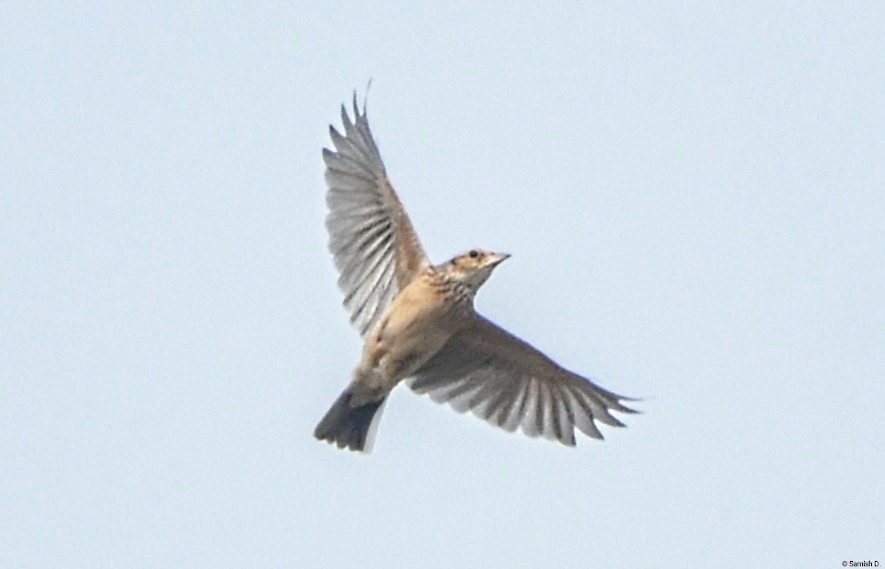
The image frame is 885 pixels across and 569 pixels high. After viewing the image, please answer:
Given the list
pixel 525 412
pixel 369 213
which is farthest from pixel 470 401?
pixel 369 213

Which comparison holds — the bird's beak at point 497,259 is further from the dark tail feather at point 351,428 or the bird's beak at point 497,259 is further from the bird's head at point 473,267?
the dark tail feather at point 351,428

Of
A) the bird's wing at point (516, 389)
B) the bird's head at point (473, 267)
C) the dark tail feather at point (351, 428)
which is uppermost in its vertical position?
the bird's head at point (473, 267)

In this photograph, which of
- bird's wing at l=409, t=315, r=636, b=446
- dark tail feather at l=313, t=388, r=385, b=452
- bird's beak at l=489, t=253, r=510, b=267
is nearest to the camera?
bird's beak at l=489, t=253, r=510, b=267

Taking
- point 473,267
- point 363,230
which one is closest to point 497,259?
point 473,267

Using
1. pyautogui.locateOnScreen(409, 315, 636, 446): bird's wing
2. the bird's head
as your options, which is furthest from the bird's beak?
pyautogui.locateOnScreen(409, 315, 636, 446): bird's wing

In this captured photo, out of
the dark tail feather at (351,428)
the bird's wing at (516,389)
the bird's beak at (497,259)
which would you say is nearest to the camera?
the bird's beak at (497,259)

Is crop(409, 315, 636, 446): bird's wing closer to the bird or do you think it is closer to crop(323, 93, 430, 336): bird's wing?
the bird

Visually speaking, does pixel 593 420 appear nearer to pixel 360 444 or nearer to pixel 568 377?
pixel 568 377

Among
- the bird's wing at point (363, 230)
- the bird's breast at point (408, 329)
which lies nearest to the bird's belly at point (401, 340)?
the bird's breast at point (408, 329)
